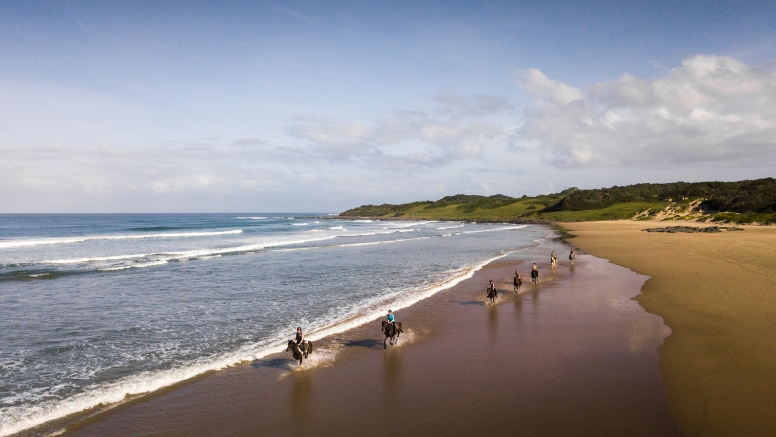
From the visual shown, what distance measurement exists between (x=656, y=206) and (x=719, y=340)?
106181 mm

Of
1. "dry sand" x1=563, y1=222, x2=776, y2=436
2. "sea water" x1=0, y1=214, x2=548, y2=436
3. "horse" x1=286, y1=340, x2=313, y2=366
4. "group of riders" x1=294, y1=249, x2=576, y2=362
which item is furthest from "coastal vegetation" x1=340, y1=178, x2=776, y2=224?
"horse" x1=286, y1=340, x2=313, y2=366

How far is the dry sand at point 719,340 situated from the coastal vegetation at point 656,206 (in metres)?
50.3

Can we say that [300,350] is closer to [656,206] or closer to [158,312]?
[158,312]

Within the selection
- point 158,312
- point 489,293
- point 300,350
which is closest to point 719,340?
point 489,293

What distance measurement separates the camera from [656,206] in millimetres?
103062

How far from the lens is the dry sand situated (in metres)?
8.55

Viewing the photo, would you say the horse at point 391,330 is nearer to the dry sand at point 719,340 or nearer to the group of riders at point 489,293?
the group of riders at point 489,293

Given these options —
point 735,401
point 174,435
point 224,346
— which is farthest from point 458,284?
point 174,435

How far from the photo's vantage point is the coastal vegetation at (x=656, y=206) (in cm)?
7281

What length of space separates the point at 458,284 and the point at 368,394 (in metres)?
15.5

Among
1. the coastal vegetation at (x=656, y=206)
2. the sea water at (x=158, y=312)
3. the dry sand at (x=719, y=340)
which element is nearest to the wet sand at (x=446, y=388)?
the dry sand at (x=719, y=340)

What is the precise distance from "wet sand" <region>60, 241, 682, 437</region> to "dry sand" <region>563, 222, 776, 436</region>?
54 cm

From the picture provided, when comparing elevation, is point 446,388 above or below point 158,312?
below

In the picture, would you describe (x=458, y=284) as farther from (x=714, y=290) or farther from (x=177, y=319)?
(x=177, y=319)
